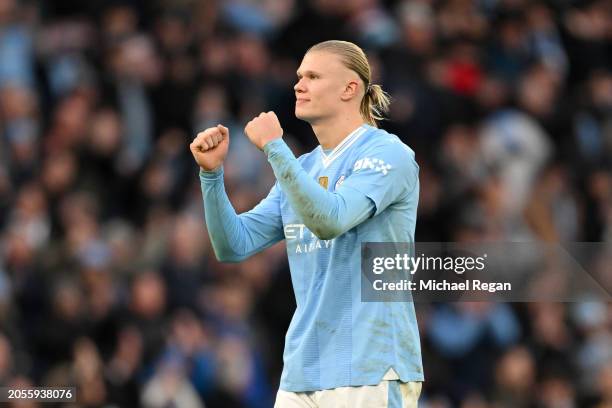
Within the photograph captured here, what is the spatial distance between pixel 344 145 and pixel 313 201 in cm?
54

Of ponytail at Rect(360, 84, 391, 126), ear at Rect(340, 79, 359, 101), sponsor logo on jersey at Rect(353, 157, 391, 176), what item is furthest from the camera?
ponytail at Rect(360, 84, 391, 126)

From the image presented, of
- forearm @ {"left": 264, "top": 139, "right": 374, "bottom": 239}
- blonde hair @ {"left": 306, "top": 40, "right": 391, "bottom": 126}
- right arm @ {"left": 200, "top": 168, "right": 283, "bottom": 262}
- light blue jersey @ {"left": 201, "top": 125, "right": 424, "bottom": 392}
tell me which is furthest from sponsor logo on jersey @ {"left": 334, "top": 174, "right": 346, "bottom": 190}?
right arm @ {"left": 200, "top": 168, "right": 283, "bottom": 262}

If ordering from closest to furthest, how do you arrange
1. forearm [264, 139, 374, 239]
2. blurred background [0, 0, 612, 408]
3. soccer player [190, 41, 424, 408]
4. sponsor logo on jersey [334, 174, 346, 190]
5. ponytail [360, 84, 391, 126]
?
forearm [264, 139, 374, 239]
soccer player [190, 41, 424, 408]
sponsor logo on jersey [334, 174, 346, 190]
ponytail [360, 84, 391, 126]
blurred background [0, 0, 612, 408]

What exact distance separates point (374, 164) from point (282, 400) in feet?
3.14

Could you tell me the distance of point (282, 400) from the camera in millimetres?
5336

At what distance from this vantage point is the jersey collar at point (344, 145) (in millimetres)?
5457

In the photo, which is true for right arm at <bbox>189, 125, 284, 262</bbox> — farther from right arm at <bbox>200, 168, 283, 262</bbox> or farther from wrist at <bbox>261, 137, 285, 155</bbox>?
wrist at <bbox>261, 137, 285, 155</bbox>

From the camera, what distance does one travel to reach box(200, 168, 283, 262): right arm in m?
5.54

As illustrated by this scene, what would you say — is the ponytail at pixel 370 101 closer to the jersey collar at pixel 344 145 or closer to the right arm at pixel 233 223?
the jersey collar at pixel 344 145

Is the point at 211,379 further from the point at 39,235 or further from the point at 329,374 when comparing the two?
the point at 329,374

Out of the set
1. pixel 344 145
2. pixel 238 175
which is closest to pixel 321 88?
pixel 344 145

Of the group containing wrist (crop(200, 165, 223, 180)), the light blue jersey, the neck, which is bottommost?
the light blue jersey

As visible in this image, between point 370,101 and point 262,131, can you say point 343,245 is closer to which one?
point 262,131

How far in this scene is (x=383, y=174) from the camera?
5219mm
